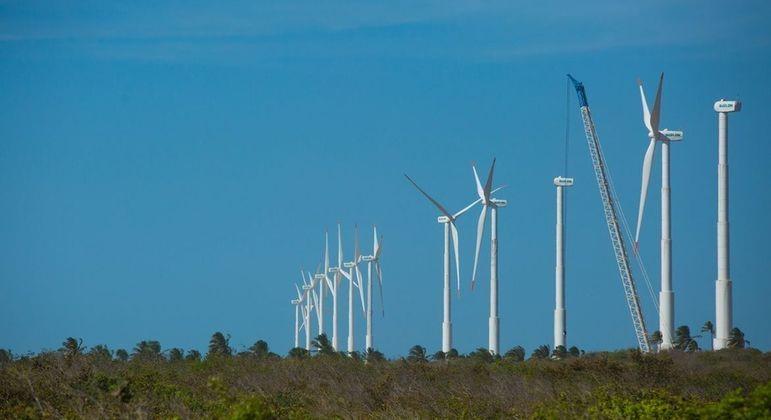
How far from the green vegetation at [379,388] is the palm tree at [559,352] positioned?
1955 centimetres

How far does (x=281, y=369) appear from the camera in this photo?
61.8 metres

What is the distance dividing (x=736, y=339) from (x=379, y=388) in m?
43.9

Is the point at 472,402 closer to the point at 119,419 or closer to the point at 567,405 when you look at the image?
the point at 567,405

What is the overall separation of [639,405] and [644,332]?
66.2 meters

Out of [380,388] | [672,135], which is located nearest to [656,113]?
[672,135]

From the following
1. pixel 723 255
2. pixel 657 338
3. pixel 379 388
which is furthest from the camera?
pixel 657 338

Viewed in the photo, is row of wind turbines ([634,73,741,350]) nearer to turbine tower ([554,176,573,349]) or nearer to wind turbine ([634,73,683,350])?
wind turbine ([634,73,683,350])

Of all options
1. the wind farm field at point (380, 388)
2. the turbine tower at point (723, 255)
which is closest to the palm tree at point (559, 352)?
the turbine tower at point (723, 255)

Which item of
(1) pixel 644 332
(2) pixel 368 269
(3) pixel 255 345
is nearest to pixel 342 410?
(3) pixel 255 345

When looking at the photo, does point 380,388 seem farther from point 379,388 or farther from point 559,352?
point 559,352

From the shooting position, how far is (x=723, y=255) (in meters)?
80.8

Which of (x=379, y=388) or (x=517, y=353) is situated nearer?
(x=379, y=388)

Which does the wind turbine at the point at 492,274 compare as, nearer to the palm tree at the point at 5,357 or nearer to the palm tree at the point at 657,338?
the palm tree at the point at 657,338

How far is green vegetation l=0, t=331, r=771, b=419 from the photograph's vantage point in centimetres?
3259
